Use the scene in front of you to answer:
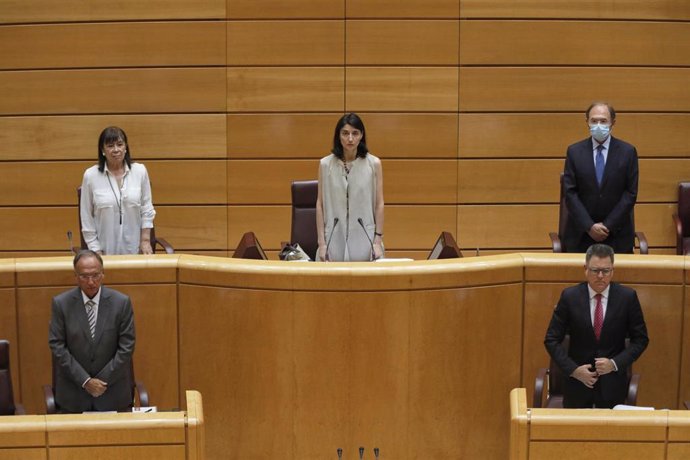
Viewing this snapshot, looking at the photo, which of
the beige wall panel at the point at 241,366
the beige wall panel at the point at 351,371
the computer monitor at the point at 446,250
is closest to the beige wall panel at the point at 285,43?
the computer monitor at the point at 446,250

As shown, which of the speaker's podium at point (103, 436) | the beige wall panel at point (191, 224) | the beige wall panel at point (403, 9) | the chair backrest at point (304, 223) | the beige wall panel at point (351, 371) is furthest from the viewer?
the beige wall panel at point (191, 224)

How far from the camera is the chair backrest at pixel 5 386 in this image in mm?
4441

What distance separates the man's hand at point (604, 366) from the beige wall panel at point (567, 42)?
3386mm

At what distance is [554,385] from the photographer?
4816 millimetres

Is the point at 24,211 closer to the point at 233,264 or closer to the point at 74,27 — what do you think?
the point at 74,27

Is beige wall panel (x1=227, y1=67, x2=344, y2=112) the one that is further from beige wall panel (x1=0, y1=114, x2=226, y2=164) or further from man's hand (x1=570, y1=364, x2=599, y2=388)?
man's hand (x1=570, y1=364, x2=599, y2=388)

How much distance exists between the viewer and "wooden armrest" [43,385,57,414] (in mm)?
4523

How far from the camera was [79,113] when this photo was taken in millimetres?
7539

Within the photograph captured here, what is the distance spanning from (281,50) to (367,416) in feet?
11.0

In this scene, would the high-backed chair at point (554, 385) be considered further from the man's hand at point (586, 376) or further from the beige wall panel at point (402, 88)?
the beige wall panel at point (402, 88)

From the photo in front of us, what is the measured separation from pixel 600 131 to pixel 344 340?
A: 1736 millimetres

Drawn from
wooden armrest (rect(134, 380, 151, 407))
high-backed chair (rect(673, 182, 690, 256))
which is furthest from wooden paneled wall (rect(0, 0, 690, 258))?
wooden armrest (rect(134, 380, 151, 407))

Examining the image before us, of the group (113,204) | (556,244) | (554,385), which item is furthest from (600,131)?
(113,204)

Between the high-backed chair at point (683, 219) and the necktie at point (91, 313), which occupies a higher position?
the high-backed chair at point (683, 219)
